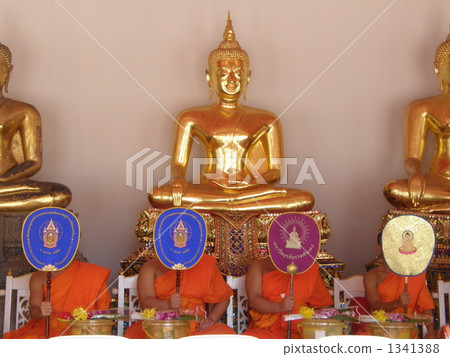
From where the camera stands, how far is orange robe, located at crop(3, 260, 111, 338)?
4172 mm

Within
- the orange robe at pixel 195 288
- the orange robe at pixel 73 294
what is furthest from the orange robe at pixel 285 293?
the orange robe at pixel 73 294

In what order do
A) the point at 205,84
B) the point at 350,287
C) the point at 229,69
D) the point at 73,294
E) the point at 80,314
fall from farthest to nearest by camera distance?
the point at 205,84, the point at 229,69, the point at 350,287, the point at 73,294, the point at 80,314

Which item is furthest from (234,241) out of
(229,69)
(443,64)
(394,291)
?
(443,64)

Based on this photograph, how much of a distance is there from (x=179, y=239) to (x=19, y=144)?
6.11ft

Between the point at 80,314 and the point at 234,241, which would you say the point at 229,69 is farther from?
the point at 80,314

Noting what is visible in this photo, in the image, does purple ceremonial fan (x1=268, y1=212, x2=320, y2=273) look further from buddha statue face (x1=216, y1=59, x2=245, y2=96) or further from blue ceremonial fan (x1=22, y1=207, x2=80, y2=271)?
buddha statue face (x1=216, y1=59, x2=245, y2=96)

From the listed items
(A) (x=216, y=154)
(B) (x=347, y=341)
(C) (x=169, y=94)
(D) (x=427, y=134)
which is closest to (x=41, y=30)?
(C) (x=169, y=94)

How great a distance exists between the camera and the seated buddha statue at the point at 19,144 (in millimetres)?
5117

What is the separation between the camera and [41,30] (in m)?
5.98

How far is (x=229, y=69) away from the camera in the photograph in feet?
18.1

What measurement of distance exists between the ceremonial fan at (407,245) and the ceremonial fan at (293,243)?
0.36 meters

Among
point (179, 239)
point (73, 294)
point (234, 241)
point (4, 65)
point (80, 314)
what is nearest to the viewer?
point (80, 314)

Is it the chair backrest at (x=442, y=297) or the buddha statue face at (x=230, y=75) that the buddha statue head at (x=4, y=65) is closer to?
the buddha statue face at (x=230, y=75)

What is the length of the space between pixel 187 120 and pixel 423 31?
6.08 ft
